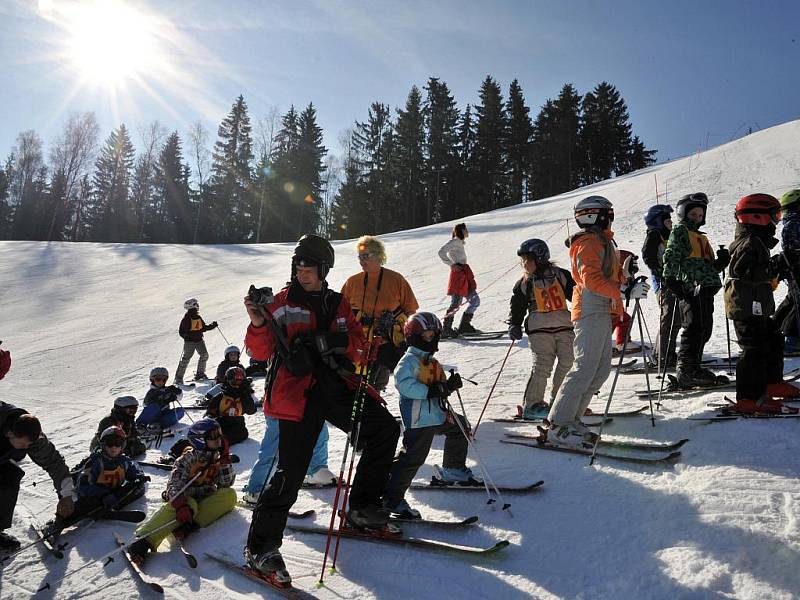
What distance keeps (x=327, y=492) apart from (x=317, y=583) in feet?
4.72

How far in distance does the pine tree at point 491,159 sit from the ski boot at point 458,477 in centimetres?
4222

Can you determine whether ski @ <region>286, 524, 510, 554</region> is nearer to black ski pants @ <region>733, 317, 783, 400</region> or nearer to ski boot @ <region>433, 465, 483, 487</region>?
ski boot @ <region>433, 465, 483, 487</region>

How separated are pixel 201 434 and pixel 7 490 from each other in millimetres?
1453

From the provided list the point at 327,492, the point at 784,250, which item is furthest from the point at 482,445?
the point at 784,250

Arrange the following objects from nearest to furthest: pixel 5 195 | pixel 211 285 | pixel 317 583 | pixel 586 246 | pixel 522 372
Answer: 1. pixel 317 583
2. pixel 586 246
3. pixel 522 372
4. pixel 211 285
5. pixel 5 195

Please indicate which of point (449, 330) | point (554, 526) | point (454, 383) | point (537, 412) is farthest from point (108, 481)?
point (449, 330)

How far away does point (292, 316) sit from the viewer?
3182 millimetres

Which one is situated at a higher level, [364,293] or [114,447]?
[364,293]

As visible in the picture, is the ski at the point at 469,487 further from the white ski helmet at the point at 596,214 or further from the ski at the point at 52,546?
the ski at the point at 52,546

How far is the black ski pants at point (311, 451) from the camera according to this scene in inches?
117

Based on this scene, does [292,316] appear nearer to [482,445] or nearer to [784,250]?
[482,445]

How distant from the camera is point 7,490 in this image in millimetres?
3955

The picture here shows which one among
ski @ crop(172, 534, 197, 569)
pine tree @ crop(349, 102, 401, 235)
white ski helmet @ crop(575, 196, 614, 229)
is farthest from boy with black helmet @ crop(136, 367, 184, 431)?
pine tree @ crop(349, 102, 401, 235)

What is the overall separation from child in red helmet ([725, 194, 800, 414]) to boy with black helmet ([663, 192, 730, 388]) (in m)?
0.79
